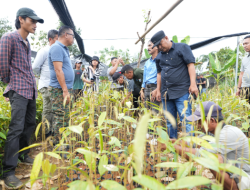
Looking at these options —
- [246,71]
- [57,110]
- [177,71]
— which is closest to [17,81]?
[57,110]

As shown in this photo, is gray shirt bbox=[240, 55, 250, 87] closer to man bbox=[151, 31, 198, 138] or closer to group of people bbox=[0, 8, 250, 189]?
group of people bbox=[0, 8, 250, 189]

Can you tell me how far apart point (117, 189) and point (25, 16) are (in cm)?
138

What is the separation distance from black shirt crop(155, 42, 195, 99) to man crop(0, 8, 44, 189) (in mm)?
1140

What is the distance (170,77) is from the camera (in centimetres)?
162

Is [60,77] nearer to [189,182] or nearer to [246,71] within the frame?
[189,182]

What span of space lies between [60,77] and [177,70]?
1.05 m

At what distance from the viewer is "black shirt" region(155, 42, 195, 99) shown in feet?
5.11

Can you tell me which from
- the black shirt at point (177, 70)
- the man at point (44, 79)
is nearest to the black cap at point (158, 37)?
the black shirt at point (177, 70)

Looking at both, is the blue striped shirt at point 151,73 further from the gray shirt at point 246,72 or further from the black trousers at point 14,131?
the black trousers at point 14,131

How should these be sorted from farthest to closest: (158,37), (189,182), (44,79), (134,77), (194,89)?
(134,77) → (44,79) → (158,37) → (194,89) → (189,182)

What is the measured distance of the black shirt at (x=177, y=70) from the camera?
1558mm

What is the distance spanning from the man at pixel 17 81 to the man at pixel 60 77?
21cm

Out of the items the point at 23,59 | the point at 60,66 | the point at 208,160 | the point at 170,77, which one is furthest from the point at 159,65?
the point at 208,160

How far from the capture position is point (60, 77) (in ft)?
4.91
